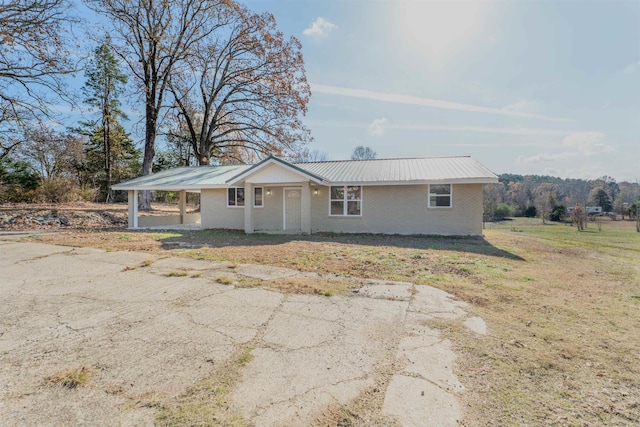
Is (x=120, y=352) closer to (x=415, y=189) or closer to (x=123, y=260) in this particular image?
(x=123, y=260)

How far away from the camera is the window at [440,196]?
43.5ft

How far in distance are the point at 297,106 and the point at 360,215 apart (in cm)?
1361

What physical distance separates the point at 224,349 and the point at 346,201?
39.0 ft

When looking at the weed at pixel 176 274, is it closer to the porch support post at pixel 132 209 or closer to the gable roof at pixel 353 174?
the gable roof at pixel 353 174

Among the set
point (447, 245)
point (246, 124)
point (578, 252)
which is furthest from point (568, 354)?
point (246, 124)

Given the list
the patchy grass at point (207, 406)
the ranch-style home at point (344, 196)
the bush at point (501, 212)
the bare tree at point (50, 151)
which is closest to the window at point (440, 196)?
the ranch-style home at point (344, 196)

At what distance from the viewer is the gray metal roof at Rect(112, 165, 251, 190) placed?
1522cm

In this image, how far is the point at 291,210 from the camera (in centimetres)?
1552

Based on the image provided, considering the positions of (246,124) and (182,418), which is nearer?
(182,418)

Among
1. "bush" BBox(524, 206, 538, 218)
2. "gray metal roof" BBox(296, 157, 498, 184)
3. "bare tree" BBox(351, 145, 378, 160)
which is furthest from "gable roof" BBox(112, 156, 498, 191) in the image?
"bare tree" BBox(351, 145, 378, 160)

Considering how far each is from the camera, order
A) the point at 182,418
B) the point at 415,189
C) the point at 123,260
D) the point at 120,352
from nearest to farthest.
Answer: the point at 182,418
the point at 120,352
the point at 123,260
the point at 415,189

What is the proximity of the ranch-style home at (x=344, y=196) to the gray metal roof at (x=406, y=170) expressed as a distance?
39 mm

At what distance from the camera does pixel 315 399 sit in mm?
2260

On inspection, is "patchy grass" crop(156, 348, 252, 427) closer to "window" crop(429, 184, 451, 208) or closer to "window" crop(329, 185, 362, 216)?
"window" crop(329, 185, 362, 216)
